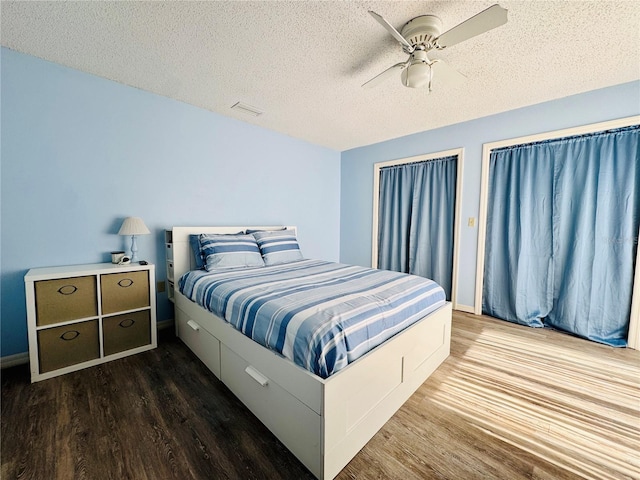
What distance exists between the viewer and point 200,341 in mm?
2115

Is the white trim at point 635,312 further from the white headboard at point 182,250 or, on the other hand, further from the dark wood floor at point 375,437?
the white headboard at point 182,250

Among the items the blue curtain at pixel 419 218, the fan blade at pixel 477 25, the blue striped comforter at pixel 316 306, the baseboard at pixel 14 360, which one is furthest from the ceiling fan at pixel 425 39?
the baseboard at pixel 14 360

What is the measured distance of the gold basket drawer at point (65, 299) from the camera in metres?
1.81

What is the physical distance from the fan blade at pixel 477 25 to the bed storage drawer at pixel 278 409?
2.07 metres

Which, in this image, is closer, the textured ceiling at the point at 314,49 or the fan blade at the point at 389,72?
the textured ceiling at the point at 314,49

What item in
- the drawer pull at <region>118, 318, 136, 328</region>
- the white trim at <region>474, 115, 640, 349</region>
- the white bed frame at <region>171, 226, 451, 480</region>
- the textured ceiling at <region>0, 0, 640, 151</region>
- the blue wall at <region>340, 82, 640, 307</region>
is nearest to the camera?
the white bed frame at <region>171, 226, 451, 480</region>

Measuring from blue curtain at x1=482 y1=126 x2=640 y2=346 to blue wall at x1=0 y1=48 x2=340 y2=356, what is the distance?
9.69ft

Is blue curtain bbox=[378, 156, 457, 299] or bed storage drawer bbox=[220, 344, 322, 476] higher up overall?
blue curtain bbox=[378, 156, 457, 299]

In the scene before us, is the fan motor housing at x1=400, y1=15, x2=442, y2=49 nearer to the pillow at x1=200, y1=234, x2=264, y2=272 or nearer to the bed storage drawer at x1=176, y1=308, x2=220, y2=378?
the pillow at x1=200, y1=234, x2=264, y2=272

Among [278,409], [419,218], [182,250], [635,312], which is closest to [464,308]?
[419,218]

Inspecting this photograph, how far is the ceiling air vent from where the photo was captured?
273 centimetres

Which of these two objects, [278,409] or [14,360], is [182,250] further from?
[278,409]

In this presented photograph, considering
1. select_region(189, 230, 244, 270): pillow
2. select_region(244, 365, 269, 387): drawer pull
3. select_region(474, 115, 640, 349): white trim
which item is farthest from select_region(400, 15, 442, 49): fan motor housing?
select_region(189, 230, 244, 270): pillow

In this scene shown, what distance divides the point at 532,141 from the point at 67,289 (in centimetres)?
433
